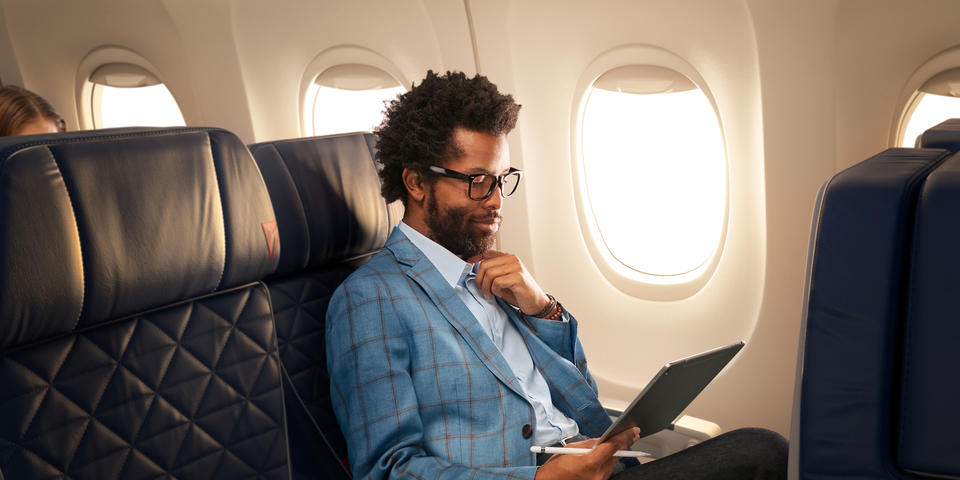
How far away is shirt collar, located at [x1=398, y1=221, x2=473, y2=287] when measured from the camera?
1.82 m

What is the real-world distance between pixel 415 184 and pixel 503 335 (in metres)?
0.45

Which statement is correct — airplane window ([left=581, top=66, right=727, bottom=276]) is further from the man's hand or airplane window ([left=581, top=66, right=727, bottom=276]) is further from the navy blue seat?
the navy blue seat

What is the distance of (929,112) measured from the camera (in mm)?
2539

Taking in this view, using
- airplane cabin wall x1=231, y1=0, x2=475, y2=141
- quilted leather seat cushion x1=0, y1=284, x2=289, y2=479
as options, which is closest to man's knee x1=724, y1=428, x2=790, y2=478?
quilted leather seat cushion x1=0, y1=284, x2=289, y2=479

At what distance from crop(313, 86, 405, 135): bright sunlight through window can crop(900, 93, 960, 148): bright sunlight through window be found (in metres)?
3.17

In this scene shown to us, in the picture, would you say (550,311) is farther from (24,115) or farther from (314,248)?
(24,115)

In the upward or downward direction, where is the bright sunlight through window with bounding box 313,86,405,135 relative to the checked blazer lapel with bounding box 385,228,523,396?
upward

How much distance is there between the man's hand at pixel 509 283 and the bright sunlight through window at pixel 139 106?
496 centimetres

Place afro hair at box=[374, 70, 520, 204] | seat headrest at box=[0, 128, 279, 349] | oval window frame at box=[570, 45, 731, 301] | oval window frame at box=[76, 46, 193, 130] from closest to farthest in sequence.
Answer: seat headrest at box=[0, 128, 279, 349], afro hair at box=[374, 70, 520, 204], oval window frame at box=[570, 45, 731, 301], oval window frame at box=[76, 46, 193, 130]

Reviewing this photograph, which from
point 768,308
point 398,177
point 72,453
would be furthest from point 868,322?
point 768,308

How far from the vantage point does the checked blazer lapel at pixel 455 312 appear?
1676 mm

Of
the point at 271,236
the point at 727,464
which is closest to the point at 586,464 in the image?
the point at 727,464

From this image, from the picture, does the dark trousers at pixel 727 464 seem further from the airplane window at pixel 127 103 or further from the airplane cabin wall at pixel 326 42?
the airplane window at pixel 127 103

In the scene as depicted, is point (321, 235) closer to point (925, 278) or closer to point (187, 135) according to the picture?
point (187, 135)
